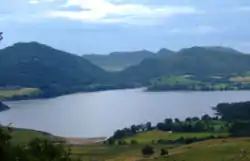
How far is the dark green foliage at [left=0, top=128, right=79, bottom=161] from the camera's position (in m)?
12.5

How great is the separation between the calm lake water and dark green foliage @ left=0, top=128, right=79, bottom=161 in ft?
183

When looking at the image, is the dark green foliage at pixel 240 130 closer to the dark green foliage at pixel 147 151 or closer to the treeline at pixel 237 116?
the treeline at pixel 237 116

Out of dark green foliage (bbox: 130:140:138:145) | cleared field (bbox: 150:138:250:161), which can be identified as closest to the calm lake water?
dark green foliage (bbox: 130:140:138:145)

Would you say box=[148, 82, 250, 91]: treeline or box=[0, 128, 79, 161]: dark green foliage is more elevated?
box=[148, 82, 250, 91]: treeline

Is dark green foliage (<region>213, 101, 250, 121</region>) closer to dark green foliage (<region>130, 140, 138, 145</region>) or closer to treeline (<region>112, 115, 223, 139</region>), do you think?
treeline (<region>112, 115, 223, 139</region>)

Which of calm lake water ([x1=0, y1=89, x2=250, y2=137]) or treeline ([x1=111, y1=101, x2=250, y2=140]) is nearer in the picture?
treeline ([x1=111, y1=101, x2=250, y2=140])

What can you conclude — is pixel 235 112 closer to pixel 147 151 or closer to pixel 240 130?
pixel 240 130

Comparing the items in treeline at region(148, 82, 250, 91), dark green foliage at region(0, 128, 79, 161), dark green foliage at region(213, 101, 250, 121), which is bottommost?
dark green foliage at region(213, 101, 250, 121)

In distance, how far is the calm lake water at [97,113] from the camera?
274ft

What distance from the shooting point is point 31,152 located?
1598 cm

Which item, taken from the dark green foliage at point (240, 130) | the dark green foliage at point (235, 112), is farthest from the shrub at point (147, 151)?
the dark green foliage at point (235, 112)

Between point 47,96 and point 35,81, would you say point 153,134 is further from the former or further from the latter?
point 35,81

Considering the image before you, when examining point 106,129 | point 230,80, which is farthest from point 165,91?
point 106,129

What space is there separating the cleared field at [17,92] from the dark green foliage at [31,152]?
12806cm
